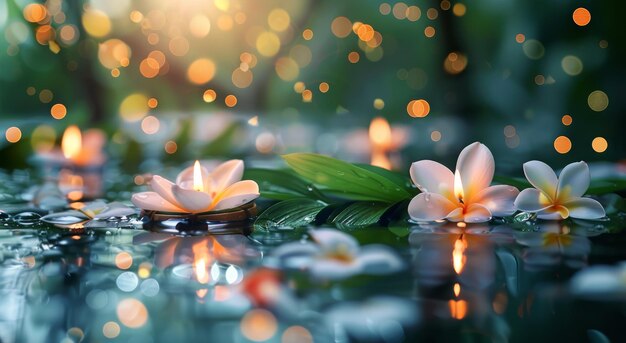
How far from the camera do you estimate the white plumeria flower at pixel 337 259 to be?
18.9 inches

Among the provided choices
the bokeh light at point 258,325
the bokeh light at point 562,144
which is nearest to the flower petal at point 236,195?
the bokeh light at point 258,325

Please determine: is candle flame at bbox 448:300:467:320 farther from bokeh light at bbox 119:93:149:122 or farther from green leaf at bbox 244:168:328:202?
bokeh light at bbox 119:93:149:122

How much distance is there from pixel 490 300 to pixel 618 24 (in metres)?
1.19

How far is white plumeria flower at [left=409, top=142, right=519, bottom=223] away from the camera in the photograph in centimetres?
61

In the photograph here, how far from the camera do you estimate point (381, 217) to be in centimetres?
66

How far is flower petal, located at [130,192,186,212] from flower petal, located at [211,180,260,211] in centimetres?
4

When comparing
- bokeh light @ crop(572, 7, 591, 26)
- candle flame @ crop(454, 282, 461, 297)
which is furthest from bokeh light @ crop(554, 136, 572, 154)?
candle flame @ crop(454, 282, 461, 297)

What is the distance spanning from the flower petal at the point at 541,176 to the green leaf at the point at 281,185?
20 cm

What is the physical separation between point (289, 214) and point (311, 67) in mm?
970

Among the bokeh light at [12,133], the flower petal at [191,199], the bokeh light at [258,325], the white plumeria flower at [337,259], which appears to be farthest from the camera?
the bokeh light at [12,133]

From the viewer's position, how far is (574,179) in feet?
2.02

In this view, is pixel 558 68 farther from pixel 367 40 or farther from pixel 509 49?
pixel 367 40

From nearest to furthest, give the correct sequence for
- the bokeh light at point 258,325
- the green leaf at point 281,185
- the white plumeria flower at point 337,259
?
the bokeh light at point 258,325
the white plumeria flower at point 337,259
the green leaf at point 281,185

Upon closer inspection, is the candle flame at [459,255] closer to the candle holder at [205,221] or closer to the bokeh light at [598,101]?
the candle holder at [205,221]
